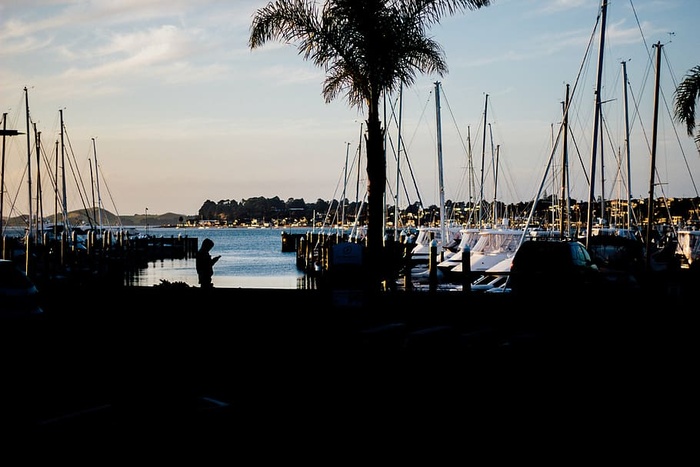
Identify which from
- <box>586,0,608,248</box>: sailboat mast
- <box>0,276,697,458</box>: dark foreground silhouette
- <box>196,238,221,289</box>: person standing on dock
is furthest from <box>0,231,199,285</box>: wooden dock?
<box>586,0,608,248</box>: sailboat mast

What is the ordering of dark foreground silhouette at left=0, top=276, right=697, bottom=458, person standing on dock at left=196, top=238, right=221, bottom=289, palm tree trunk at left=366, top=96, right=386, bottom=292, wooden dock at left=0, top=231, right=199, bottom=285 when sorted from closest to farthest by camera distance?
dark foreground silhouette at left=0, top=276, right=697, bottom=458
person standing on dock at left=196, top=238, right=221, bottom=289
palm tree trunk at left=366, top=96, right=386, bottom=292
wooden dock at left=0, top=231, right=199, bottom=285

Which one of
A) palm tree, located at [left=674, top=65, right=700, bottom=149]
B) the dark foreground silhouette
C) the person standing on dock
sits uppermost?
palm tree, located at [left=674, top=65, right=700, bottom=149]

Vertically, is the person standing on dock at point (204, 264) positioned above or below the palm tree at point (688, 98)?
below

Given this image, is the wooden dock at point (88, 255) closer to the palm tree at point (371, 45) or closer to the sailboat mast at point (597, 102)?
the palm tree at point (371, 45)

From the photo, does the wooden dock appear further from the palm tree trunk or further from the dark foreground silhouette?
the palm tree trunk

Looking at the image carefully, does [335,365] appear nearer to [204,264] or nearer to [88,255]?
[204,264]

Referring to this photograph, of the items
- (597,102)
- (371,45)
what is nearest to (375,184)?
(371,45)

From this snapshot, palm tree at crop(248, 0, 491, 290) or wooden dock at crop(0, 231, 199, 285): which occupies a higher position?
palm tree at crop(248, 0, 491, 290)

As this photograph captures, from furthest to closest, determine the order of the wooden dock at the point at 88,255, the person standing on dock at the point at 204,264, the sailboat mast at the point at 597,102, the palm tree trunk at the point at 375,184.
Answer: the sailboat mast at the point at 597,102
the wooden dock at the point at 88,255
the palm tree trunk at the point at 375,184
the person standing on dock at the point at 204,264

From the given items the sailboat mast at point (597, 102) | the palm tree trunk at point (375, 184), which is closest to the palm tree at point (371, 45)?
the palm tree trunk at point (375, 184)

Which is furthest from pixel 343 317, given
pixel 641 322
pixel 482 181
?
pixel 482 181

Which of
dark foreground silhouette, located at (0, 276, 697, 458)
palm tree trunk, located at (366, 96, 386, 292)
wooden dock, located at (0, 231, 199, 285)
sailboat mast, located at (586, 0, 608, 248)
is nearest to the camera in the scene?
dark foreground silhouette, located at (0, 276, 697, 458)

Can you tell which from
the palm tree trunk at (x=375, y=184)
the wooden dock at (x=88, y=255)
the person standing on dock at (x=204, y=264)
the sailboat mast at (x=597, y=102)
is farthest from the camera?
the sailboat mast at (x=597, y=102)

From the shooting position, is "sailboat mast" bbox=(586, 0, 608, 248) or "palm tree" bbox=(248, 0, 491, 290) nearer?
"palm tree" bbox=(248, 0, 491, 290)
